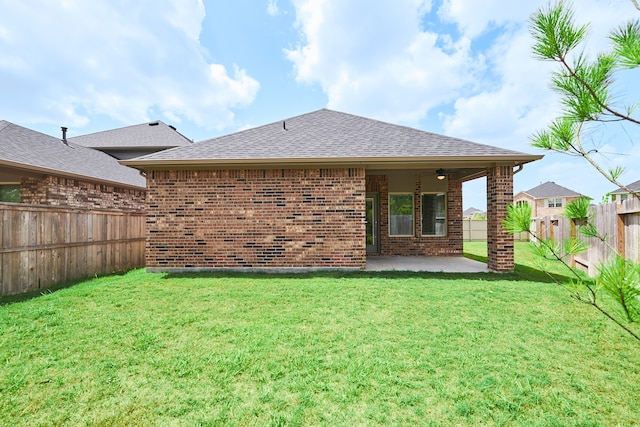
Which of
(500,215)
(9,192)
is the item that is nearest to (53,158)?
(9,192)

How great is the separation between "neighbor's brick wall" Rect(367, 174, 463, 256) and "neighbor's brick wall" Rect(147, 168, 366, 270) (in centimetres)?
366

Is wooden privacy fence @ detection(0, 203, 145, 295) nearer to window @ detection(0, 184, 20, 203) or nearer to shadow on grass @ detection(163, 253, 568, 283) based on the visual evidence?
shadow on grass @ detection(163, 253, 568, 283)

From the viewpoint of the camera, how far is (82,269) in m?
6.79

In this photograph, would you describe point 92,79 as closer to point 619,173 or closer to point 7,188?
point 7,188

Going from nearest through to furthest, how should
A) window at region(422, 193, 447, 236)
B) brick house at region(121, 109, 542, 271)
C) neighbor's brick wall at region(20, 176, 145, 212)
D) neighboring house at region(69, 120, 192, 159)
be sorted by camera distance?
brick house at region(121, 109, 542, 271) → neighbor's brick wall at region(20, 176, 145, 212) → window at region(422, 193, 447, 236) → neighboring house at region(69, 120, 192, 159)

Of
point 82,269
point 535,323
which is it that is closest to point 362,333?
point 535,323

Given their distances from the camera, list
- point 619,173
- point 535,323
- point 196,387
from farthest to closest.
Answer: point 535,323 < point 196,387 < point 619,173

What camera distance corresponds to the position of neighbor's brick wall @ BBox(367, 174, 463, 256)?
10344 mm

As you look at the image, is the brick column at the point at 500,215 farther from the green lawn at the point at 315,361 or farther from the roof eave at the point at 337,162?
the green lawn at the point at 315,361

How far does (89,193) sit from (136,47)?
197 inches

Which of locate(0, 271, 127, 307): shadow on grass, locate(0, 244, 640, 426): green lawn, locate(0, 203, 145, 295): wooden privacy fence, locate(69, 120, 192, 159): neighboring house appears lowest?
locate(0, 244, 640, 426): green lawn

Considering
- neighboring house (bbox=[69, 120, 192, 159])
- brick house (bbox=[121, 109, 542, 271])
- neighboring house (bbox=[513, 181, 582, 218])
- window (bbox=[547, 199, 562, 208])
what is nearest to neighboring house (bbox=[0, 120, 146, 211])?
neighboring house (bbox=[69, 120, 192, 159])

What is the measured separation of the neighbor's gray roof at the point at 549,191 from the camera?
3234 cm

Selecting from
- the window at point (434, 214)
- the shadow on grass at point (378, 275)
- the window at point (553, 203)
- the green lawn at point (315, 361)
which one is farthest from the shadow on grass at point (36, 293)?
the window at point (553, 203)
